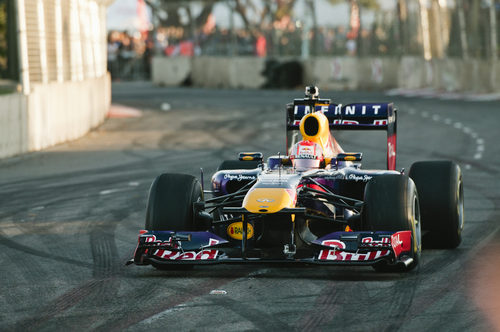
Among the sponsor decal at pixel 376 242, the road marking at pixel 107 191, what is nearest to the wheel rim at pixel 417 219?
the sponsor decal at pixel 376 242

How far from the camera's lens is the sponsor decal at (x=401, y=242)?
873 cm

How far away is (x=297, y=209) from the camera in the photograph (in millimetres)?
8789

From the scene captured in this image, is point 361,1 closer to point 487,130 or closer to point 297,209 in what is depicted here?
point 487,130

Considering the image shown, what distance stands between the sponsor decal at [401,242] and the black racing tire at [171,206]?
1817 millimetres

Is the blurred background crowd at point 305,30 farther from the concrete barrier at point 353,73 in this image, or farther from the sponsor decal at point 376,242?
the sponsor decal at point 376,242

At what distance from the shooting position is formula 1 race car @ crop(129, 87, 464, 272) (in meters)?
8.80

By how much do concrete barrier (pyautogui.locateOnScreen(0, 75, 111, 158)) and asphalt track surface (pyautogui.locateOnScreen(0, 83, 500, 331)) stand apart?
0.66 meters

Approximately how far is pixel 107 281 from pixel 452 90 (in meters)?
32.4

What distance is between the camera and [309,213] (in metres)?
9.58

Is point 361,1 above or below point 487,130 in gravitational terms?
above

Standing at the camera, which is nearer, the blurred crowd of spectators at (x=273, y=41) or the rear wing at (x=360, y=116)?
the rear wing at (x=360, y=116)

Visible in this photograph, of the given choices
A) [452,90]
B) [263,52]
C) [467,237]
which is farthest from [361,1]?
[467,237]

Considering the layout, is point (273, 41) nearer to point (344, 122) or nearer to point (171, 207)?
point (344, 122)

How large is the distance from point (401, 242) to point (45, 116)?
47.8 feet
